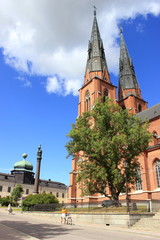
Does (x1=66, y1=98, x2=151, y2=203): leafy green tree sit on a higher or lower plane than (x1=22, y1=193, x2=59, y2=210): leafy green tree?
higher

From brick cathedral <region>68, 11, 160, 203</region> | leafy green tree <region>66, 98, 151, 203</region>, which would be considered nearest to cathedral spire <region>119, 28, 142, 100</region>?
brick cathedral <region>68, 11, 160, 203</region>

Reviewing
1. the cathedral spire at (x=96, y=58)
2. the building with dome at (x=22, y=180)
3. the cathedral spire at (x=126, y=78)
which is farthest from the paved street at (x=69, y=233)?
the building with dome at (x=22, y=180)

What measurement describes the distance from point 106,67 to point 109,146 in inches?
1289

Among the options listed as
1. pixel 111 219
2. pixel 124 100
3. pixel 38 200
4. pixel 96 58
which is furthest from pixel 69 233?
pixel 96 58

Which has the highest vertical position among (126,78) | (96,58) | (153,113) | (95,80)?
(96,58)

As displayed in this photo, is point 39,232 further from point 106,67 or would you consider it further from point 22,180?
point 22,180

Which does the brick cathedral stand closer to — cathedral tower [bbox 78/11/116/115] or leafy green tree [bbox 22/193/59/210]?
cathedral tower [bbox 78/11/116/115]

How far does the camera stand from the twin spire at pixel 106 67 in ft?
163

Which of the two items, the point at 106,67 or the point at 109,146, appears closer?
the point at 109,146

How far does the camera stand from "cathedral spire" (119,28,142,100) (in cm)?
5338

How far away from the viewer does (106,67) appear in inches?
1976

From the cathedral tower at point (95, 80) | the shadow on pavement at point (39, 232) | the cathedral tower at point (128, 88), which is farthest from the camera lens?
the cathedral tower at point (128, 88)

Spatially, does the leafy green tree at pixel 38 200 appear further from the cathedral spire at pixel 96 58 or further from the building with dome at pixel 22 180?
the building with dome at pixel 22 180

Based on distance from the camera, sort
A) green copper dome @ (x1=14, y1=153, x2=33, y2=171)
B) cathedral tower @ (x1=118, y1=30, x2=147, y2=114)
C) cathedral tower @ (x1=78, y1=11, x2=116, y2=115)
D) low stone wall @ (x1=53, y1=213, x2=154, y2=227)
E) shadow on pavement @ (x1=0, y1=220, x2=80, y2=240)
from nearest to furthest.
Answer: shadow on pavement @ (x1=0, y1=220, x2=80, y2=240), low stone wall @ (x1=53, y1=213, x2=154, y2=227), cathedral tower @ (x1=78, y1=11, x2=116, y2=115), cathedral tower @ (x1=118, y1=30, x2=147, y2=114), green copper dome @ (x1=14, y1=153, x2=33, y2=171)
